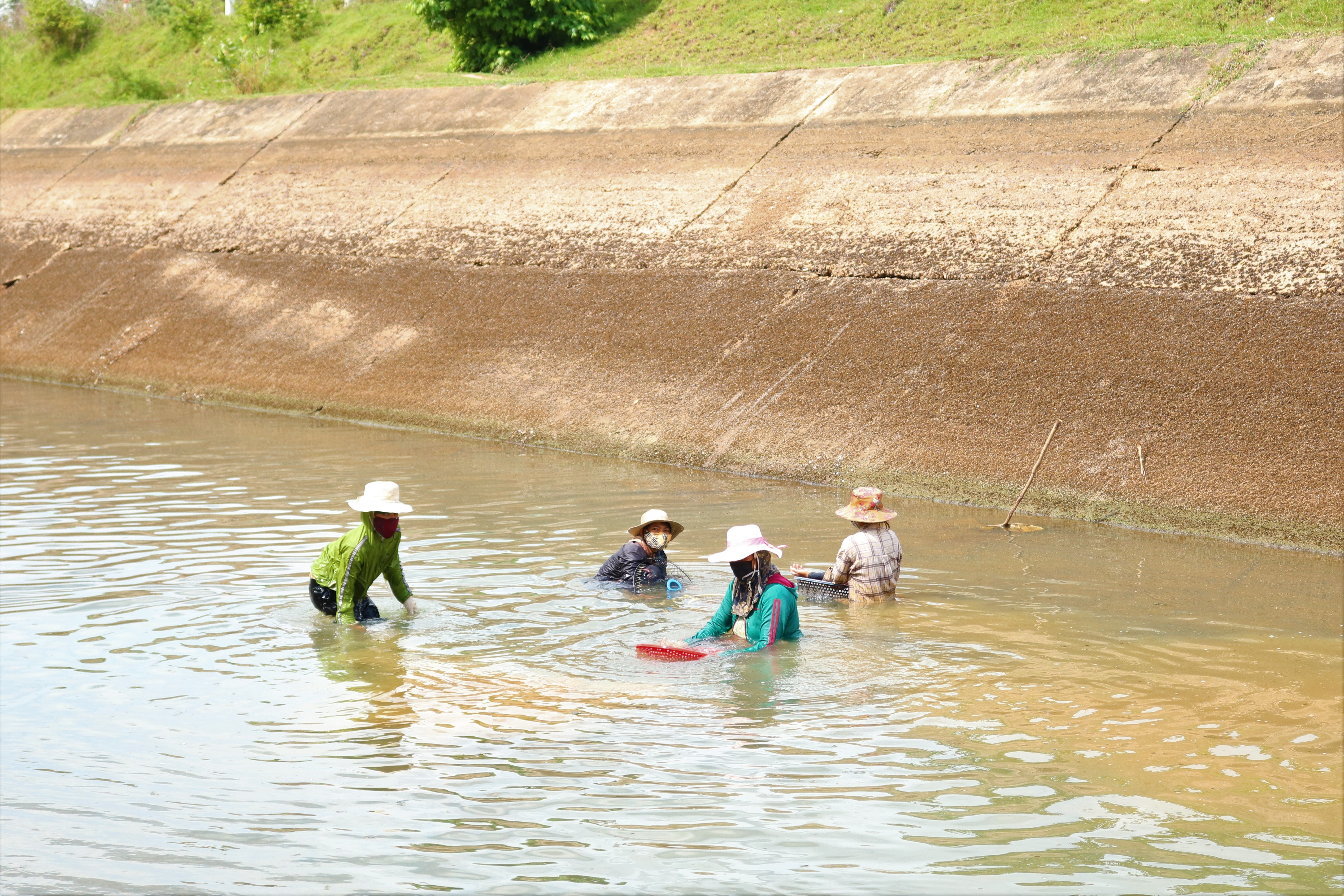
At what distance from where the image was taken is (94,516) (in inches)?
458

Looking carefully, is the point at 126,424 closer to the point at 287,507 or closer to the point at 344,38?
the point at 287,507

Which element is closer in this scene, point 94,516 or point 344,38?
point 94,516

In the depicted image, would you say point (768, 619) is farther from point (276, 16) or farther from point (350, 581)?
point (276, 16)

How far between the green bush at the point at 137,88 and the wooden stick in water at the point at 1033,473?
23683mm

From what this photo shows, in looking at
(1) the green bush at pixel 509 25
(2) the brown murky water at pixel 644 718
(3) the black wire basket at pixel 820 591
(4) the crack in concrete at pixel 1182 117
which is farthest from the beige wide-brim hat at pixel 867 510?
(1) the green bush at pixel 509 25

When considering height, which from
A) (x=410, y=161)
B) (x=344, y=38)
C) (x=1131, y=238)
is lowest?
(x=1131, y=238)

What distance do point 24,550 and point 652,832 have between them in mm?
6883

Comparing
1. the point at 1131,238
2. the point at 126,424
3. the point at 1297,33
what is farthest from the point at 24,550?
the point at 1297,33

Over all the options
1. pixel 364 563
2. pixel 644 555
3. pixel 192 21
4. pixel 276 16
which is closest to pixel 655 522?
pixel 644 555

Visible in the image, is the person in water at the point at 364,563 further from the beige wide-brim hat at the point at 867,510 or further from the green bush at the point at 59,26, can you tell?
the green bush at the point at 59,26

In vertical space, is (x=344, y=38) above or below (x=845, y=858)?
above

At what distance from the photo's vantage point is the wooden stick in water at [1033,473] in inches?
454

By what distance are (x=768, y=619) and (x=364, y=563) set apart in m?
2.48

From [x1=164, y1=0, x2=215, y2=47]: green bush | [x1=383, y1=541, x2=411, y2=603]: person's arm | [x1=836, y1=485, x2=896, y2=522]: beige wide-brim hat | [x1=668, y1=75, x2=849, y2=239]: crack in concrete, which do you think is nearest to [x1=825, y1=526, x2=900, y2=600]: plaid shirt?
[x1=836, y1=485, x2=896, y2=522]: beige wide-brim hat
